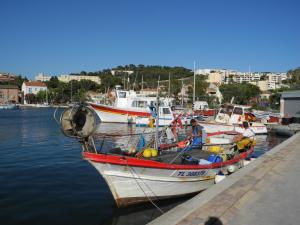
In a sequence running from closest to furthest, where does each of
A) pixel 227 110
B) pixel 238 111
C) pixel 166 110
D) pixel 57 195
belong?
→ pixel 57 195 < pixel 238 111 < pixel 227 110 < pixel 166 110

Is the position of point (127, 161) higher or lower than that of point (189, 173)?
higher

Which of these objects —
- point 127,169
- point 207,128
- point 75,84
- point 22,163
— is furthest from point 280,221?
point 75,84

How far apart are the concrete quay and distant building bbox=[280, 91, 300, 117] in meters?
35.0

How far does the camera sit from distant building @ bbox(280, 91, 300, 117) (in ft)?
140

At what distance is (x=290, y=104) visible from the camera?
43.9 metres

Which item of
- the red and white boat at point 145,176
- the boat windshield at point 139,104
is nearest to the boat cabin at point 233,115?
the boat windshield at point 139,104

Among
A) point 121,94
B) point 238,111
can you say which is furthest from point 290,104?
point 121,94

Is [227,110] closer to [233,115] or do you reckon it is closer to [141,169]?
[233,115]

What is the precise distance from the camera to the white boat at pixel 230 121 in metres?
30.9

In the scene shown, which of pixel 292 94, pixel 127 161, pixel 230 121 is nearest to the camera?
pixel 127 161

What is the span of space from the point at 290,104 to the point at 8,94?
134938mm

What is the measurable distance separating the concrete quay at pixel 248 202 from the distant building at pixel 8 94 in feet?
492

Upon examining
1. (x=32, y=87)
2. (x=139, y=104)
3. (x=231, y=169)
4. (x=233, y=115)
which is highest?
(x=32, y=87)

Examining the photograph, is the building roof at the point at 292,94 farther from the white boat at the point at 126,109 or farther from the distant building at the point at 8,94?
the distant building at the point at 8,94
